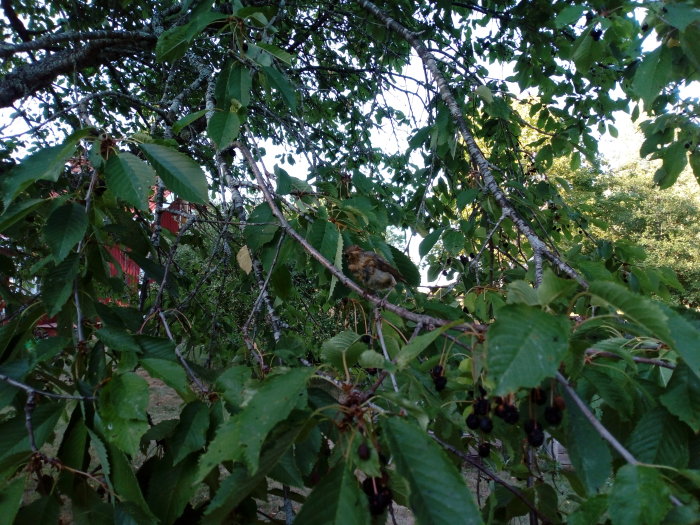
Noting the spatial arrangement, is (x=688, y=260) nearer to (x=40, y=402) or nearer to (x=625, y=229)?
(x=625, y=229)

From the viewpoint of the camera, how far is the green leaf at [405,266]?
142cm

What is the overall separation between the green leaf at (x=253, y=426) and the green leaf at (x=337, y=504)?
0.11 m

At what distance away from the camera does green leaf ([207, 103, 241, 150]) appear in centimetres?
133

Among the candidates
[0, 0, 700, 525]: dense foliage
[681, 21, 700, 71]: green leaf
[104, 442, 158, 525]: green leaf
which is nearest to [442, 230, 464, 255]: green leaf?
[0, 0, 700, 525]: dense foliage

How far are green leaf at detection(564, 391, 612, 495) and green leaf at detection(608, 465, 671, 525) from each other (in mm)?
129

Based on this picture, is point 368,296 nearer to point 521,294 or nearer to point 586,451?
point 521,294

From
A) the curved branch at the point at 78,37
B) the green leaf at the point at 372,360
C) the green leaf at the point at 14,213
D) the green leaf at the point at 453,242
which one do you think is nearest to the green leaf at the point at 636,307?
the green leaf at the point at 372,360

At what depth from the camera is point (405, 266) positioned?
1426mm

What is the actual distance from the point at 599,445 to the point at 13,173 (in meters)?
1.34

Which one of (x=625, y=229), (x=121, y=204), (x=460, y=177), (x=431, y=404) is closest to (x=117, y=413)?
(x=431, y=404)

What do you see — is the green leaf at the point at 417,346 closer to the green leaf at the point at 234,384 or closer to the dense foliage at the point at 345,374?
the dense foliage at the point at 345,374

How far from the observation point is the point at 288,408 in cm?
63

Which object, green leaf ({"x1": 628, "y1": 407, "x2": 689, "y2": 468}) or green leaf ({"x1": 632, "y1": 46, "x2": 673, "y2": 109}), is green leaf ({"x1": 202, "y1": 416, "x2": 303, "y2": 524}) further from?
green leaf ({"x1": 632, "y1": 46, "x2": 673, "y2": 109})

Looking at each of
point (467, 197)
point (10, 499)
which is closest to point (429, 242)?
point (467, 197)
